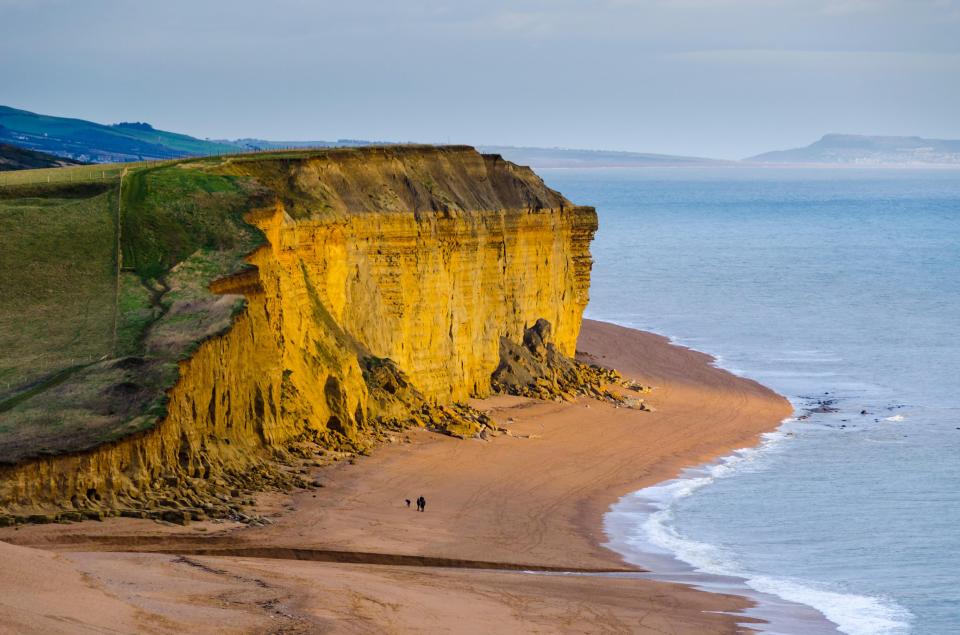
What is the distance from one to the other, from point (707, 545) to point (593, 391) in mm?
19148

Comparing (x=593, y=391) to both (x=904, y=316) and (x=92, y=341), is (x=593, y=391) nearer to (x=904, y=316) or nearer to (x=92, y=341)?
(x=92, y=341)

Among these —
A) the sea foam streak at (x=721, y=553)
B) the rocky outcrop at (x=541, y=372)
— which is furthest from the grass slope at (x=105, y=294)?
the rocky outcrop at (x=541, y=372)

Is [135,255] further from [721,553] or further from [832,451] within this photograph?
[832,451]

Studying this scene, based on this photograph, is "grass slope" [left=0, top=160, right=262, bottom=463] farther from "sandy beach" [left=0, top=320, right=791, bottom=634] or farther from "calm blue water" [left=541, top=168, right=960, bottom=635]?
"calm blue water" [left=541, top=168, right=960, bottom=635]

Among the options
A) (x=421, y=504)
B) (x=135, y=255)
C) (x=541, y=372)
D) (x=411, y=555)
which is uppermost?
(x=135, y=255)

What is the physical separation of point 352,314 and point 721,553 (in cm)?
1499

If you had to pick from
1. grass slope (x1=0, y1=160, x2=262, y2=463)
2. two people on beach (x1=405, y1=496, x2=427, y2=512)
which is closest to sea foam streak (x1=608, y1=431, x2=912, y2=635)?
two people on beach (x1=405, y1=496, x2=427, y2=512)

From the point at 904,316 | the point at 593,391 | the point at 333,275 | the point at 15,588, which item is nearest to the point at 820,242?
the point at 904,316

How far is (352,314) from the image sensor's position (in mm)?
46500

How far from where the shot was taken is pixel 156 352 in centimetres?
3538

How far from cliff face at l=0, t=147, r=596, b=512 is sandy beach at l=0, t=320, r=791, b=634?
52.2 inches

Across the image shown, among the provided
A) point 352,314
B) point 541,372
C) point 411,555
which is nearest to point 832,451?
point 541,372

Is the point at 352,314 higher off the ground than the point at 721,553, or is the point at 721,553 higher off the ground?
the point at 352,314

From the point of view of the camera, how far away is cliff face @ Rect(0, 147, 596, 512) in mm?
33938
